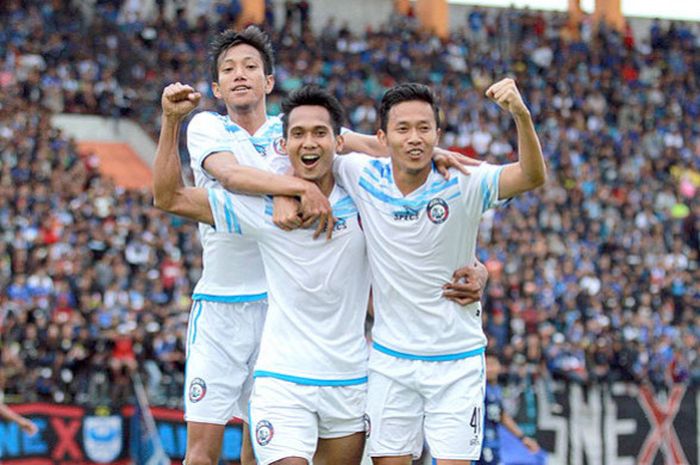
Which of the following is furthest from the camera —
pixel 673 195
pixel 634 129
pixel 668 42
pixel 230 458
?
pixel 668 42

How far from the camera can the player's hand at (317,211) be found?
6363 mm

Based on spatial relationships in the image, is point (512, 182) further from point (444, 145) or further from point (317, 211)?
point (444, 145)

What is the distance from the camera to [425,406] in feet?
21.4

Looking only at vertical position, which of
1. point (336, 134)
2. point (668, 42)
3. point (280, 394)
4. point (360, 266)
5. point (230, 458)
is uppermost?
point (668, 42)

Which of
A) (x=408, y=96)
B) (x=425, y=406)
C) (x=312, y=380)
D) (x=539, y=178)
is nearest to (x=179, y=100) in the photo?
(x=408, y=96)

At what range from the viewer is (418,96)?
645 centimetres

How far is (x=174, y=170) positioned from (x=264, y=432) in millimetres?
1324

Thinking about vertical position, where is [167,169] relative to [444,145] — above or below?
below

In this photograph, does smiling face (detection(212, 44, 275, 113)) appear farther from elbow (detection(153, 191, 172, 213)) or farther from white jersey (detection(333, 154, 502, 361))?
white jersey (detection(333, 154, 502, 361))

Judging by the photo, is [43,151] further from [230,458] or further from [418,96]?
[418,96]

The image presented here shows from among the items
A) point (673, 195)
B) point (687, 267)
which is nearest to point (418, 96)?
point (687, 267)

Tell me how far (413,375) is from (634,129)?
2525 centimetres

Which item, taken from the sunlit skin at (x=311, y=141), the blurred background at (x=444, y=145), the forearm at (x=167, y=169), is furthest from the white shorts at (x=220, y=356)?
the blurred background at (x=444, y=145)

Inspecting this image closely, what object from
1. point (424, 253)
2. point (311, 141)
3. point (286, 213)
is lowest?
point (424, 253)
